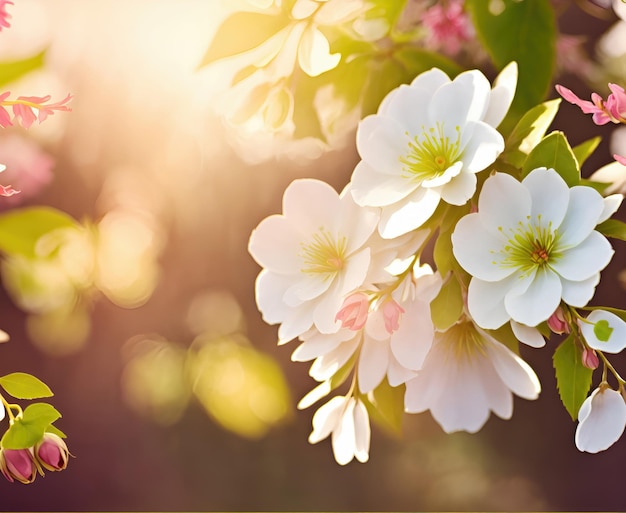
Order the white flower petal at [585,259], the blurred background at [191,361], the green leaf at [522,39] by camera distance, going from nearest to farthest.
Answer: the white flower petal at [585,259] → the green leaf at [522,39] → the blurred background at [191,361]

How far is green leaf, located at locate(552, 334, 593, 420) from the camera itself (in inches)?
8.8

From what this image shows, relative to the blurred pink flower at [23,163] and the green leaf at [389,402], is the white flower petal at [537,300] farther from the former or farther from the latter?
the blurred pink flower at [23,163]

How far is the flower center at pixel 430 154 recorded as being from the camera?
24 centimetres

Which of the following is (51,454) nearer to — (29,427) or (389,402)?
(29,427)

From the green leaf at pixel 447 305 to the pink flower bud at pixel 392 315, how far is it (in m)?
0.01

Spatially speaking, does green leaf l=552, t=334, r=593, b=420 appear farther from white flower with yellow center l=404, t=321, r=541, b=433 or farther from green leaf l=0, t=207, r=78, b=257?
green leaf l=0, t=207, r=78, b=257

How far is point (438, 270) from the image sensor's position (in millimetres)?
241

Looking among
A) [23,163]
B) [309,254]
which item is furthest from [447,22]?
[23,163]

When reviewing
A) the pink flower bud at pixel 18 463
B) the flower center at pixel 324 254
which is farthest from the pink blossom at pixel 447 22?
the pink flower bud at pixel 18 463

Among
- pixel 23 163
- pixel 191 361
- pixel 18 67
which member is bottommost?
pixel 191 361

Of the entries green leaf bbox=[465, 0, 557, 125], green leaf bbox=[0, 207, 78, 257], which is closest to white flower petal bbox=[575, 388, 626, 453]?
green leaf bbox=[465, 0, 557, 125]

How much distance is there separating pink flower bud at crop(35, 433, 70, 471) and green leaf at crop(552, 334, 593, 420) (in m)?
0.16

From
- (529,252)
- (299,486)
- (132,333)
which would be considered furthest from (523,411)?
(529,252)

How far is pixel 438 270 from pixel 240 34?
4.5 inches
